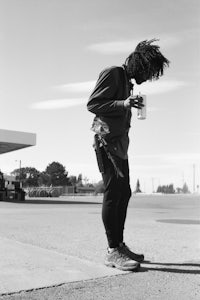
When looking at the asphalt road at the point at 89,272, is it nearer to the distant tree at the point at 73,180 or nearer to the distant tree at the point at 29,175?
the distant tree at the point at 29,175

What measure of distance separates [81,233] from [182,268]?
2986mm

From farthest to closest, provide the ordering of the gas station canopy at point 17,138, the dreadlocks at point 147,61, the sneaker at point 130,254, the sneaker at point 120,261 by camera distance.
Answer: the gas station canopy at point 17,138 < the dreadlocks at point 147,61 < the sneaker at point 130,254 < the sneaker at point 120,261

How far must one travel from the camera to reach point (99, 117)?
4.32 m

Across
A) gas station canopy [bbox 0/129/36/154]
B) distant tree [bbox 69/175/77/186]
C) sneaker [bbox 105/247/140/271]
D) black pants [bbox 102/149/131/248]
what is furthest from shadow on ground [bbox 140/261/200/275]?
distant tree [bbox 69/175/77/186]

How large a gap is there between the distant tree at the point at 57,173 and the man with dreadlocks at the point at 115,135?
13030 cm

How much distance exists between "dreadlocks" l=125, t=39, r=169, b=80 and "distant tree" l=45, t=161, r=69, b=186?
130 m

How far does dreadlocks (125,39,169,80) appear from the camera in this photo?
14.2ft

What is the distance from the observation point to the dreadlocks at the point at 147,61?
14.2 ft

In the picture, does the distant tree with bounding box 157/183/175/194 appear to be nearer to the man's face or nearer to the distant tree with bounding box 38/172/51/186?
the distant tree with bounding box 38/172/51/186

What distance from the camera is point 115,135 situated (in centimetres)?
421

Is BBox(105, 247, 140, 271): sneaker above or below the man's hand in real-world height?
below

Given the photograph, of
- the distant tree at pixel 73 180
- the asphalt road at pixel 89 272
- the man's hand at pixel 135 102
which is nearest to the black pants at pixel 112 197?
the asphalt road at pixel 89 272

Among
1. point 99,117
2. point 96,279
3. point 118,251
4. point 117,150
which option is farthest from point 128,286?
point 99,117

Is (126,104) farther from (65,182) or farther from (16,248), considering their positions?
(65,182)
